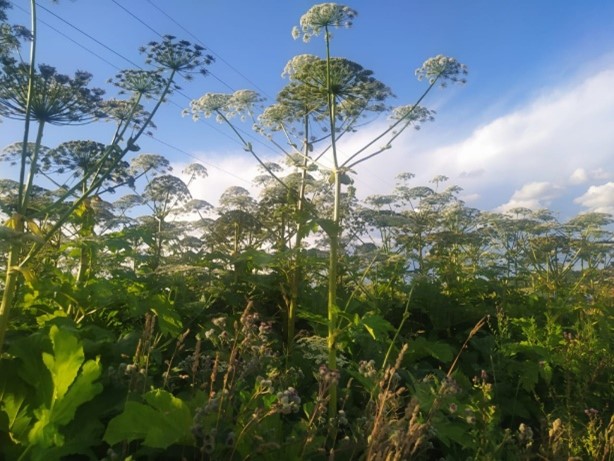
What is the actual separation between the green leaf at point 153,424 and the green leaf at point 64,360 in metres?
0.44

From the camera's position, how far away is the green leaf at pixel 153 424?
2635 mm

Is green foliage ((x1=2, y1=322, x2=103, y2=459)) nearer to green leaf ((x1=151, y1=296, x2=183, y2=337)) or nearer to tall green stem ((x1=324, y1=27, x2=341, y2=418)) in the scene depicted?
green leaf ((x1=151, y1=296, x2=183, y2=337))

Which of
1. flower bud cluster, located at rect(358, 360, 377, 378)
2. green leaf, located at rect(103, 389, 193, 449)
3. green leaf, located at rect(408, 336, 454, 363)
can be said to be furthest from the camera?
green leaf, located at rect(408, 336, 454, 363)

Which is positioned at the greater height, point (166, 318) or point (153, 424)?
point (166, 318)

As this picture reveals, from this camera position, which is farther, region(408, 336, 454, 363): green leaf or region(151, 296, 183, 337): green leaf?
region(408, 336, 454, 363): green leaf

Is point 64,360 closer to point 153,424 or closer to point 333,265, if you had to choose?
point 153,424

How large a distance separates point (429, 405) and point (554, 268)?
647 centimetres

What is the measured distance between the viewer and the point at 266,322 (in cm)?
478

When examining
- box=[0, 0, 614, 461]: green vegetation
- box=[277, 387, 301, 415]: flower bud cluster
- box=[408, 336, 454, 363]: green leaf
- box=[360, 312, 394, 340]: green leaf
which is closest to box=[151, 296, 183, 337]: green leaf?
box=[0, 0, 614, 461]: green vegetation

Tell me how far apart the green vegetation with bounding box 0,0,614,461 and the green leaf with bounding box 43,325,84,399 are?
12mm

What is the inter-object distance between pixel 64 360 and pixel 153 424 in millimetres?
708

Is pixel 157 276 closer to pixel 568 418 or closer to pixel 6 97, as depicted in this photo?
pixel 6 97

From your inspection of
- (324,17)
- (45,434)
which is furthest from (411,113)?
(45,434)

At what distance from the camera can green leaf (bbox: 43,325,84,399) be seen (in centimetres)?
295
